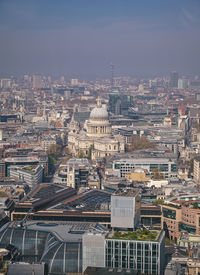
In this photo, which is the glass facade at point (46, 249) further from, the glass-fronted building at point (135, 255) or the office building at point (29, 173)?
the office building at point (29, 173)

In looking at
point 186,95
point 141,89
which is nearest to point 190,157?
point 186,95

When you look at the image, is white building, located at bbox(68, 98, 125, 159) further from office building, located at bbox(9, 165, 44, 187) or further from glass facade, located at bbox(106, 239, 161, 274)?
glass facade, located at bbox(106, 239, 161, 274)

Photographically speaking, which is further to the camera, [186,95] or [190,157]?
[186,95]

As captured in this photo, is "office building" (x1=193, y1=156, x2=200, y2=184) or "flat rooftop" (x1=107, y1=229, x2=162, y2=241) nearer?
"flat rooftop" (x1=107, y1=229, x2=162, y2=241)

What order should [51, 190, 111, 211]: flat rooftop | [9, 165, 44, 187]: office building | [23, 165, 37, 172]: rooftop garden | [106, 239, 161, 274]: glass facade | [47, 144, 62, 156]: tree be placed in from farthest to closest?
[47, 144, 62, 156]: tree < [23, 165, 37, 172]: rooftop garden < [9, 165, 44, 187]: office building < [51, 190, 111, 211]: flat rooftop < [106, 239, 161, 274]: glass facade

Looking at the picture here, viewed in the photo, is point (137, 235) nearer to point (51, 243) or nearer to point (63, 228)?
point (51, 243)

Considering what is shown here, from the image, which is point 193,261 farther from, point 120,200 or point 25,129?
point 25,129

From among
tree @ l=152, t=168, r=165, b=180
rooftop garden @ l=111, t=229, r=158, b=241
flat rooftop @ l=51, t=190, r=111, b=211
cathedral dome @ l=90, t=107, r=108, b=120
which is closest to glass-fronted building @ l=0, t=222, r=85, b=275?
rooftop garden @ l=111, t=229, r=158, b=241
